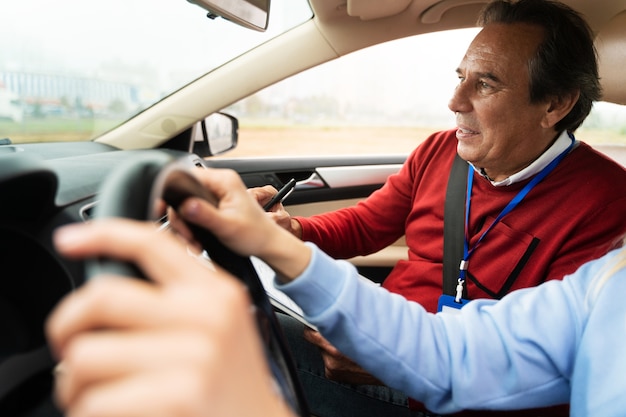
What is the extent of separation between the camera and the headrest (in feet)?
4.63

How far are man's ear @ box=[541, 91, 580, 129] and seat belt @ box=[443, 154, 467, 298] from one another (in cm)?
25

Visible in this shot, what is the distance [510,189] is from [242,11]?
862mm

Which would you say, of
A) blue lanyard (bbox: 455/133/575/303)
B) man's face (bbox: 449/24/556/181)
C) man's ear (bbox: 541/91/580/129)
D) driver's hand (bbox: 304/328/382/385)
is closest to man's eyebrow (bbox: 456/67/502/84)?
man's face (bbox: 449/24/556/181)

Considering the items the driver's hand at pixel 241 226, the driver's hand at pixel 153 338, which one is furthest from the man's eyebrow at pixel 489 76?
the driver's hand at pixel 153 338

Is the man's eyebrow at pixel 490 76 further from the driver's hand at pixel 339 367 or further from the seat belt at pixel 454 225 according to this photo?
the driver's hand at pixel 339 367

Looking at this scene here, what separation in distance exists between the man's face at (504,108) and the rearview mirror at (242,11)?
0.61m

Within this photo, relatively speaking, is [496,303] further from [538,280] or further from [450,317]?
[538,280]

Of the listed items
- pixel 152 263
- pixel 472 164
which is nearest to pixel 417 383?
pixel 152 263

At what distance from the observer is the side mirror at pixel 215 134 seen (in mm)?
1939

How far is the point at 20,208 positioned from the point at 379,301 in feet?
1.64

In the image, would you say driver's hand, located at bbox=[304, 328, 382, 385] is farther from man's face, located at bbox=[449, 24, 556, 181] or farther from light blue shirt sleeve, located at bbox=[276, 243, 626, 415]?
man's face, located at bbox=[449, 24, 556, 181]

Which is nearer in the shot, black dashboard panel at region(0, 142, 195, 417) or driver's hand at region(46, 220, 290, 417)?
driver's hand at region(46, 220, 290, 417)

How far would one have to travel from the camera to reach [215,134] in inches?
80.3

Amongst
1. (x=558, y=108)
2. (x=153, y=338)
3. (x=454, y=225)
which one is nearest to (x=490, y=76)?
(x=558, y=108)
